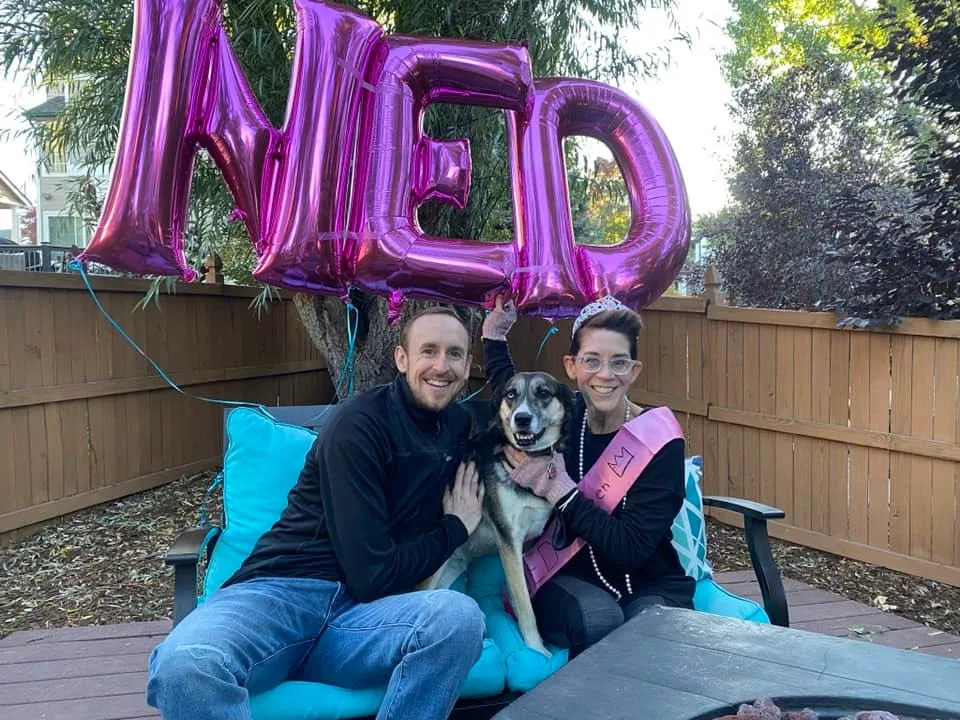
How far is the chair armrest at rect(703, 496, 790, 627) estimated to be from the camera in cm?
235

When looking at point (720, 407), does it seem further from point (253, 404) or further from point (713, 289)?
point (253, 404)

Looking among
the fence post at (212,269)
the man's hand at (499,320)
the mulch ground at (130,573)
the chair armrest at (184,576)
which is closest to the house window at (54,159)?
the fence post at (212,269)

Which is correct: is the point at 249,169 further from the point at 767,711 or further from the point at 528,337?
the point at 528,337

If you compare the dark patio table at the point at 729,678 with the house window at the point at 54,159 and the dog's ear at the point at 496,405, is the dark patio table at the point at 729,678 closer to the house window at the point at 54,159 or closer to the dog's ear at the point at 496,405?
the dog's ear at the point at 496,405

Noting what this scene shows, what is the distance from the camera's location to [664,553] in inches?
95.2

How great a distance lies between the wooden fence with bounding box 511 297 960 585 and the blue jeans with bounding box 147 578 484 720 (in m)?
3.12

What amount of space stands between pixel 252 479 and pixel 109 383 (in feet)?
9.76

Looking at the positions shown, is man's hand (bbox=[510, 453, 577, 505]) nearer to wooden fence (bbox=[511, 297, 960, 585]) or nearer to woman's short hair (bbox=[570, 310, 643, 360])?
woman's short hair (bbox=[570, 310, 643, 360])

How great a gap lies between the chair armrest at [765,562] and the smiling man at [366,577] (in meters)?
0.88

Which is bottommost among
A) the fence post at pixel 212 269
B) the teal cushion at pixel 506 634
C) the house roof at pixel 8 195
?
the teal cushion at pixel 506 634

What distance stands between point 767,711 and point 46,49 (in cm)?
485

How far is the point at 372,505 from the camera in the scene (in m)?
2.03

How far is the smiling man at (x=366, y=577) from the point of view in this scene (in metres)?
1.81

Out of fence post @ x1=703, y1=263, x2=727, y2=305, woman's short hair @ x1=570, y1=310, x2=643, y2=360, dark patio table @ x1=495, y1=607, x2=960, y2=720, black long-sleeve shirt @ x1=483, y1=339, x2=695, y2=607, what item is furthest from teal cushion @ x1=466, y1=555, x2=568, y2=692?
fence post @ x1=703, y1=263, x2=727, y2=305
